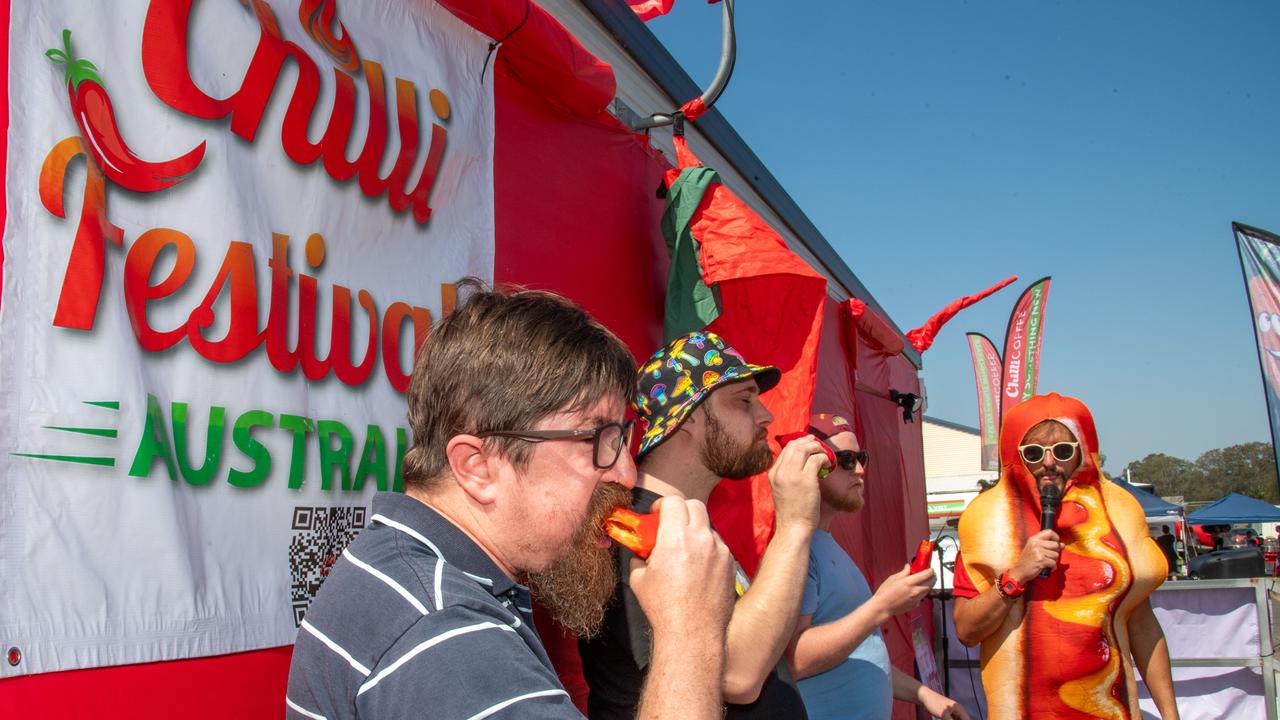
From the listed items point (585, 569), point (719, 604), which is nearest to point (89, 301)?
point (585, 569)

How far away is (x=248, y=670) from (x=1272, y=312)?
7860mm

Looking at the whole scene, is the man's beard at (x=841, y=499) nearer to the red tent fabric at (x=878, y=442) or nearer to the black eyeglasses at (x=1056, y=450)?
the black eyeglasses at (x=1056, y=450)

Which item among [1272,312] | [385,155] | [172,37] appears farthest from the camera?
[1272,312]

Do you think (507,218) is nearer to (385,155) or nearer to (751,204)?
(385,155)

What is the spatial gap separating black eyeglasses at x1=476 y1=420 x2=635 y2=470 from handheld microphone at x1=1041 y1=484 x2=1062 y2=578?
2.79 m

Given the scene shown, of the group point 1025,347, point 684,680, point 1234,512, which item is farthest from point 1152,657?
point 1234,512

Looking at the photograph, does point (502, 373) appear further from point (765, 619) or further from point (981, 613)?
point (981, 613)

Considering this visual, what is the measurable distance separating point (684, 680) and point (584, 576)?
313 mm

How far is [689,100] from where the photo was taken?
3518 mm

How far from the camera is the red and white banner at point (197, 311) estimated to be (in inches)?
46.6

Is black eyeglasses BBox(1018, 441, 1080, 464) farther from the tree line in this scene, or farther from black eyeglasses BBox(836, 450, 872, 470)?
the tree line

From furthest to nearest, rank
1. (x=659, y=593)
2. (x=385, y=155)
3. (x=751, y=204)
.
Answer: (x=751, y=204), (x=385, y=155), (x=659, y=593)

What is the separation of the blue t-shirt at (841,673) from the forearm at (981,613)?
0.96 m

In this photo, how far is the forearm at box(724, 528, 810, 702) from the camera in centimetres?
170
